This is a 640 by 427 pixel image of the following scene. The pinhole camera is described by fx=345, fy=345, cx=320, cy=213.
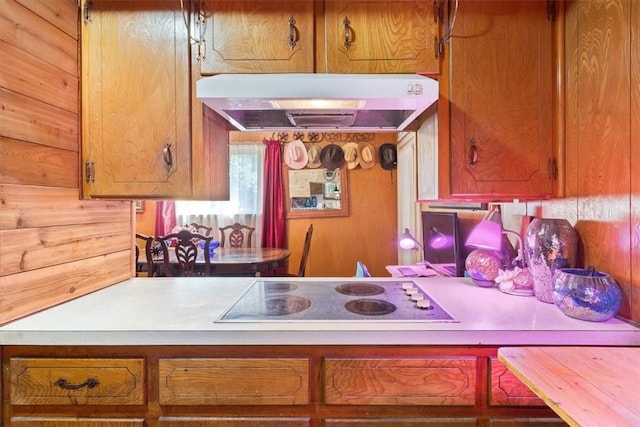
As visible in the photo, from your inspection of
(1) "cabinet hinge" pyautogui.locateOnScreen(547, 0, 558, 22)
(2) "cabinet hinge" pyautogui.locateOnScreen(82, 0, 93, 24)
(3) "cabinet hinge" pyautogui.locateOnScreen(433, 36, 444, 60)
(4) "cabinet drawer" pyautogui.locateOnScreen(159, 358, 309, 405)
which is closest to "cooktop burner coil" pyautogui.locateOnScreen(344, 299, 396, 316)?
(4) "cabinet drawer" pyautogui.locateOnScreen(159, 358, 309, 405)

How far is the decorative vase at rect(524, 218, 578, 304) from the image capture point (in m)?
1.26

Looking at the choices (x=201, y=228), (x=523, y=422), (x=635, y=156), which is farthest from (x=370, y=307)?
(x=201, y=228)

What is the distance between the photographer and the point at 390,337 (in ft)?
3.39

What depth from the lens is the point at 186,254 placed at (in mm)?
2869

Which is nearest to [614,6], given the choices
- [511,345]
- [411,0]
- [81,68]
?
[411,0]

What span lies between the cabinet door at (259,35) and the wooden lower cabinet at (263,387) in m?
1.03

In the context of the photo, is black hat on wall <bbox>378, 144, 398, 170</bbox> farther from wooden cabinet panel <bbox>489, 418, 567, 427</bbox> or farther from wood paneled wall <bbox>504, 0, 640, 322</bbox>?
wooden cabinet panel <bbox>489, 418, 567, 427</bbox>

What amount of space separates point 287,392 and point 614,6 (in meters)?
1.61

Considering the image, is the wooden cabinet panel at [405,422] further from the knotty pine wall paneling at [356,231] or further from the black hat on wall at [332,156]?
the black hat on wall at [332,156]

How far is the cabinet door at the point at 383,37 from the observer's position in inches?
52.4

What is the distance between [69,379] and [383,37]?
62.1 inches

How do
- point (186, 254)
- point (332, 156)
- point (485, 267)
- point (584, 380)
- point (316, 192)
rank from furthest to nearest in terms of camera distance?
point (316, 192), point (332, 156), point (186, 254), point (485, 267), point (584, 380)

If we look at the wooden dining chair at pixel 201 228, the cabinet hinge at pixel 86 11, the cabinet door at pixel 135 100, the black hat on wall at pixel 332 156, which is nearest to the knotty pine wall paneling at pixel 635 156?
the cabinet door at pixel 135 100

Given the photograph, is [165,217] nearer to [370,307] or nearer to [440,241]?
[440,241]
